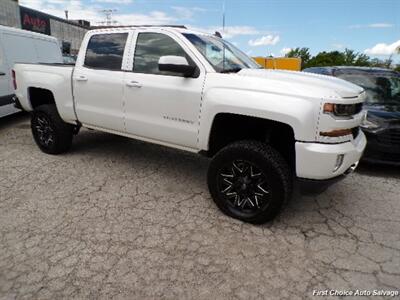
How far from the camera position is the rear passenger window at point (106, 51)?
4.00 metres

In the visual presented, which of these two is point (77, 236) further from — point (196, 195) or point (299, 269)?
point (299, 269)

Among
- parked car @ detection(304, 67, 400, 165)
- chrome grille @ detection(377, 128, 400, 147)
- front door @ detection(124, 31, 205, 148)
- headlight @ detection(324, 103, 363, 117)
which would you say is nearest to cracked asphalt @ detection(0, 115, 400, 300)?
parked car @ detection(304, 67, 400, 165)

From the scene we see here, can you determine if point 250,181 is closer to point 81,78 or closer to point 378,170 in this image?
point 81,78

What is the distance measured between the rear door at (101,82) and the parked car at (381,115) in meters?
3.28

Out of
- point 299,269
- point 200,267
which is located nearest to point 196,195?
point 200,267

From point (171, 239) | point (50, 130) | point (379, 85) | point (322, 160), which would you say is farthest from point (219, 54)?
point (379, 85)

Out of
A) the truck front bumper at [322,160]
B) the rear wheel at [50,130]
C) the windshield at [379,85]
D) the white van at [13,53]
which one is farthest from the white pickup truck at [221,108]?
the windshield at [379,85]

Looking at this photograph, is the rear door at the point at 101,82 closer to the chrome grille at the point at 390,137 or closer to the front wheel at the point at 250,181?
the front wheel at the point at 250,181

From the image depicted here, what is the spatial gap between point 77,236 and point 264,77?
7.45 ft

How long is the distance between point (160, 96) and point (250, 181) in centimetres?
Result: 136

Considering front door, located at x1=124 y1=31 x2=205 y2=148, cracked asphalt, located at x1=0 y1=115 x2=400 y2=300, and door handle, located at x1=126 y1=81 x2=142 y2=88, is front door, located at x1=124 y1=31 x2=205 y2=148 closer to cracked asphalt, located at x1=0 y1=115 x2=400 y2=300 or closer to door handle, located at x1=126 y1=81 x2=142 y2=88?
door handle, located at x1=126 y1=81 x2=142 y2=88

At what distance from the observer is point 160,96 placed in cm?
354

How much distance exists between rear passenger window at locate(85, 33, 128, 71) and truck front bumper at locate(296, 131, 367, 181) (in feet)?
8.11

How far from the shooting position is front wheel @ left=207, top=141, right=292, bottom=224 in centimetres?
Result: 296
